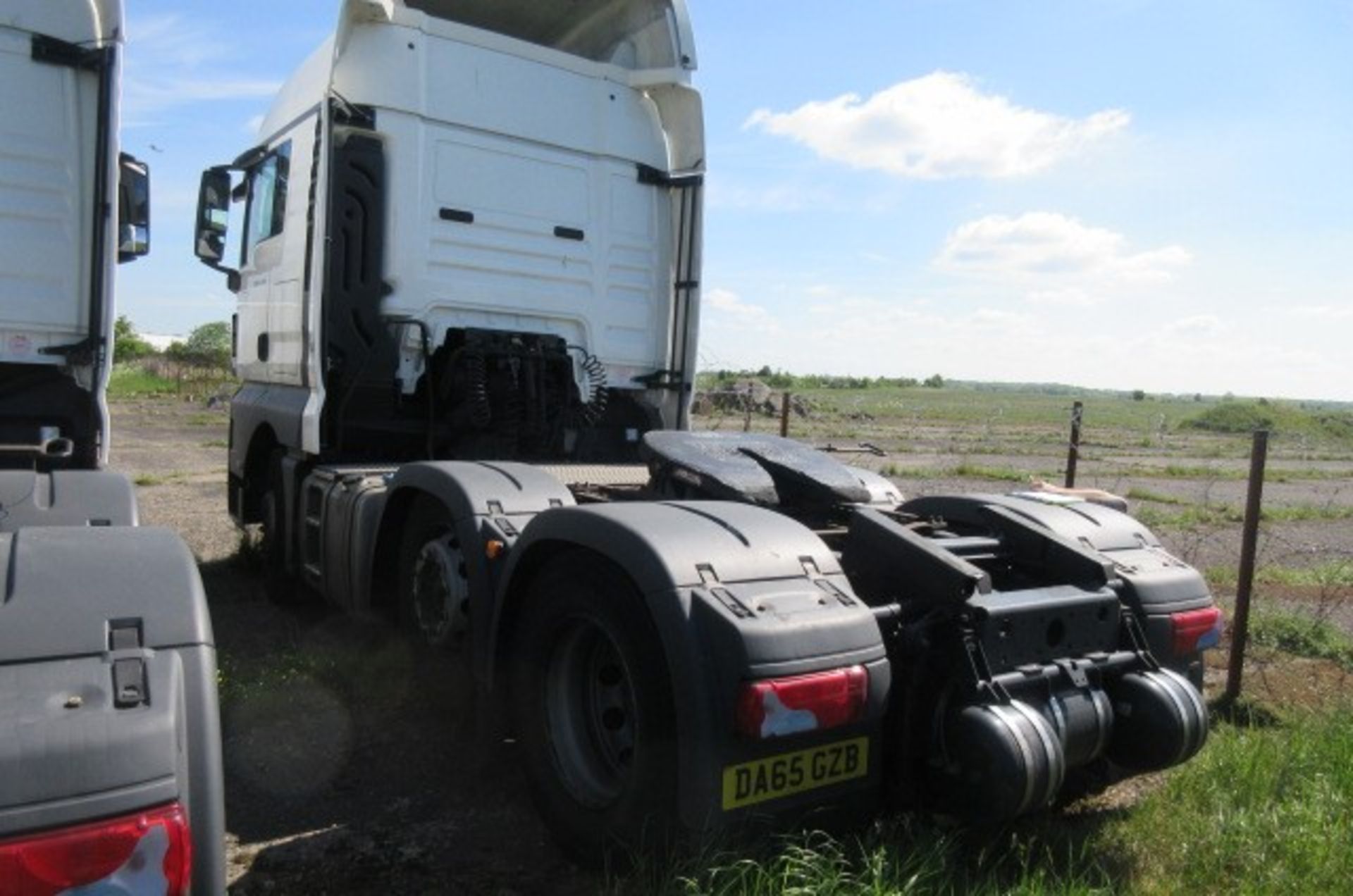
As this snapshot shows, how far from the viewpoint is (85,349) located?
4.93 meters

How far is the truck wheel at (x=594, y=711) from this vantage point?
116 inches

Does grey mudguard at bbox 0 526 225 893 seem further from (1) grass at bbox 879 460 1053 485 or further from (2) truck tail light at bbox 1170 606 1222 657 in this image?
(1) grass at bbox 879 460 1053 485

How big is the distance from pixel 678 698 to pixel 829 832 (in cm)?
65

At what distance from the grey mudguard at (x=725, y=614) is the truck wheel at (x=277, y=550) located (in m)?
4.04

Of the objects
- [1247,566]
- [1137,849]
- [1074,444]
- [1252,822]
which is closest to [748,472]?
[1137,849]

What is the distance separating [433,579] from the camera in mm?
4449

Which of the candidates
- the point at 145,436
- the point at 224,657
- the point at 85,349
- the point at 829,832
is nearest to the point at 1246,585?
the point at 829,832

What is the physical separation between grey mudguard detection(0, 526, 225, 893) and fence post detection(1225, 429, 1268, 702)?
516 centimetres

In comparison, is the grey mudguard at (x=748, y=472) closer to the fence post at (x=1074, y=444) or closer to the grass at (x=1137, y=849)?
the grass at (x=1137, y=849)

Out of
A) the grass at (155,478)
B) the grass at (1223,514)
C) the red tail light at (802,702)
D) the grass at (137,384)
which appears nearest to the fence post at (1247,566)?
the red tail light at (802,702)

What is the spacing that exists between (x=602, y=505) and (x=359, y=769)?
170 centimetres

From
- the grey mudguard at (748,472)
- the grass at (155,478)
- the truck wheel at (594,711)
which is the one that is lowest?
the grass at (155,478)

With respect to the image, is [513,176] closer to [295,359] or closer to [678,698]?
[295,359]

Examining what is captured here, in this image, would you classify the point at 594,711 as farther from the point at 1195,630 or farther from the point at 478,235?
the point at 478,235
